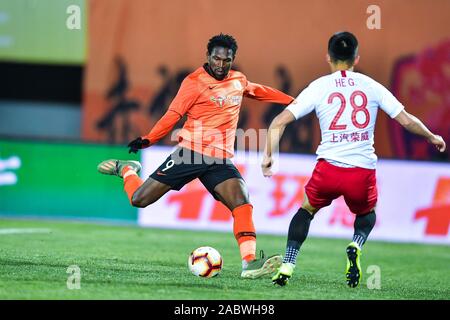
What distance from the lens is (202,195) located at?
47.0ft

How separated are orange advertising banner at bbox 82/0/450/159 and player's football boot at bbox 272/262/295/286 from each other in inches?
337

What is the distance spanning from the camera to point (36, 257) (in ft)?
30.5

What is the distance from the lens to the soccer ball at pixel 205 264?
8.37 metres

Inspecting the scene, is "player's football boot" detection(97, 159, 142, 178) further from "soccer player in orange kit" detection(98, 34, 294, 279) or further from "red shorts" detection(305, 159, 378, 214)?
"red shorts" detection(305, 159, 378, 214)

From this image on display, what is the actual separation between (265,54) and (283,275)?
30.9 ft

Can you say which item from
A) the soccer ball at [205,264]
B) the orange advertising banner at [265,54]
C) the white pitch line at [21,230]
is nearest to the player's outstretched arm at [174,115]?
the soccer ball at [205,264]

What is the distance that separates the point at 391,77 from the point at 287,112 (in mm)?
9204

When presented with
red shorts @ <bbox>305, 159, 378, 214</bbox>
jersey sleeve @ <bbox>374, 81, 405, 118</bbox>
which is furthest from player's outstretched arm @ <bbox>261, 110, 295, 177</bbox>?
jersey sleeve @ <bbox>374, 81, 405, 118</bbox>

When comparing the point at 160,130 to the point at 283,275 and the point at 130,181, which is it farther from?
the point at 283,275

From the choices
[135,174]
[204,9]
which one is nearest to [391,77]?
[204,9]

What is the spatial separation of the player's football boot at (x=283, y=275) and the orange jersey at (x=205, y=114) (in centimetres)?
131

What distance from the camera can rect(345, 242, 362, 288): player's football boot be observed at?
793 cm
